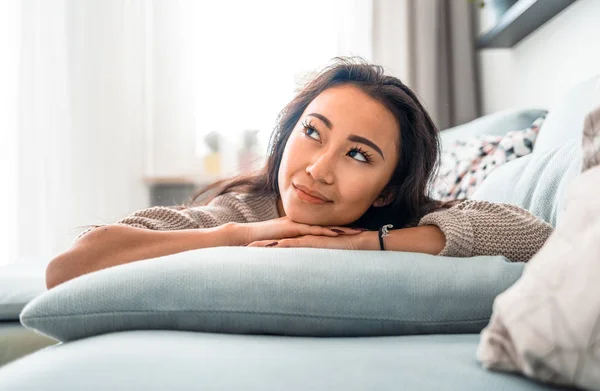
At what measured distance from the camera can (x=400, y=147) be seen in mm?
1375

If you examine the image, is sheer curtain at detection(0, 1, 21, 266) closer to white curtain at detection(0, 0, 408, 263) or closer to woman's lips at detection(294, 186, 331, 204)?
white curtain at detection(0, 0, 408, 263)

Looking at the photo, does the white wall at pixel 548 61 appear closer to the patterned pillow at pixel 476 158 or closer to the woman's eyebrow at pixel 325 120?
the patterned pillow at pixel 476 158

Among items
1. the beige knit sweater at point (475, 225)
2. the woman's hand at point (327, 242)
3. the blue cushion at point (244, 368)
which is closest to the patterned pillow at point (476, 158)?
the beige knit sweater at point (475, 225)

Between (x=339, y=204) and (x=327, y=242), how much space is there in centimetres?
16

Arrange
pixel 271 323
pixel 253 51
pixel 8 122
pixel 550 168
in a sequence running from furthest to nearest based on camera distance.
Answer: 1. pixel 253 51
2. pixel 8 122
3. pixel 550 168
4. pixel 271 323

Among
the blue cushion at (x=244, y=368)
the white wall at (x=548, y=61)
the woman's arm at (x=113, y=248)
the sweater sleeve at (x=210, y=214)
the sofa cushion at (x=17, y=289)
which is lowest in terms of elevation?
the sofa cushion at (x=17, y=289)

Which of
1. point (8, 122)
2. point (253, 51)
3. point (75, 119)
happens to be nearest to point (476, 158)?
point (253, 51)

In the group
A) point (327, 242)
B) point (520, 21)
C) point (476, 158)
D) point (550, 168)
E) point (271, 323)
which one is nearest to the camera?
point (271, 323)

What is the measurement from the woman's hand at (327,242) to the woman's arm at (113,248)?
0.10m

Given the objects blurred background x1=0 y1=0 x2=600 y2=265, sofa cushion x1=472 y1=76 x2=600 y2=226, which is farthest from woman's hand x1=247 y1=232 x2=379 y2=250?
blurred background x1=0 y1=0 x2=600 y2=265

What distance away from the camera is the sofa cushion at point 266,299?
31.6 inches

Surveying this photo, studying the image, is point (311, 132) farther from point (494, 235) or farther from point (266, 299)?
point (266, 299)

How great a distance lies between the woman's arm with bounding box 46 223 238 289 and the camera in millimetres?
1118

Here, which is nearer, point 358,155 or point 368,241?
point 368,241
